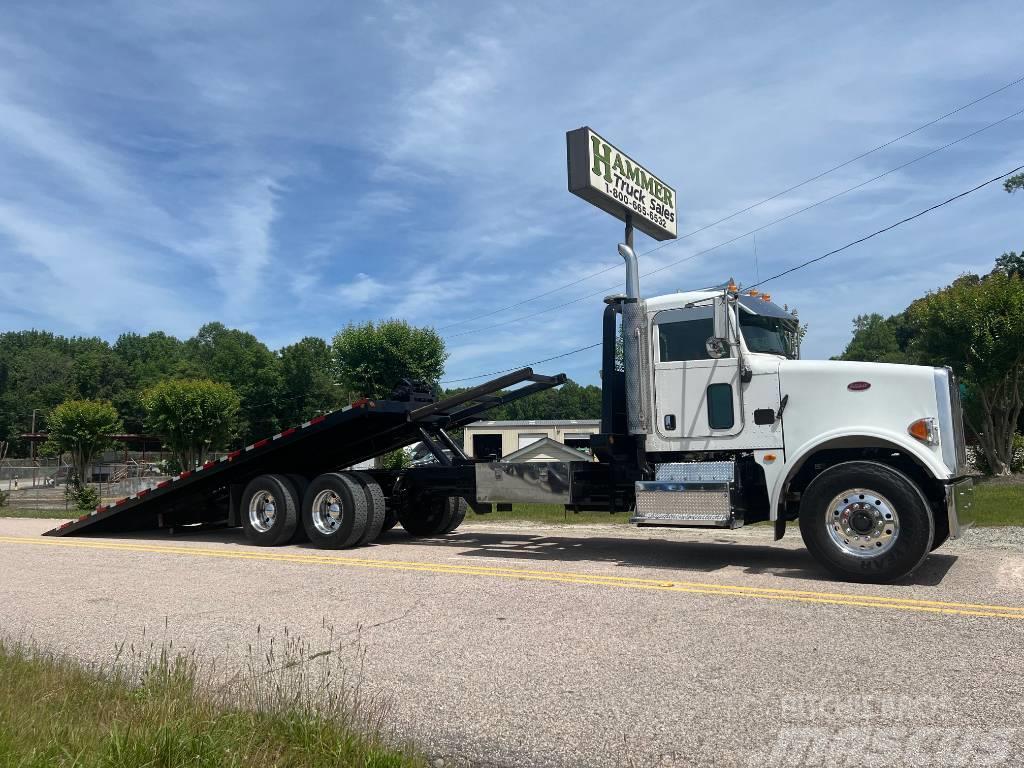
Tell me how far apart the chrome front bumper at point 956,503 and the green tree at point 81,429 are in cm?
5158

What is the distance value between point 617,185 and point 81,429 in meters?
48.2

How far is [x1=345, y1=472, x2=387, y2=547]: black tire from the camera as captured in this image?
10.8 metres

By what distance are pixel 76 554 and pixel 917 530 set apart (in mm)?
9816

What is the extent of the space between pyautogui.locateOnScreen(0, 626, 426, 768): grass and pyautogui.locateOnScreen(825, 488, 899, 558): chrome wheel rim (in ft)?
16.0

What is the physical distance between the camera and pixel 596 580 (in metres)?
7.75

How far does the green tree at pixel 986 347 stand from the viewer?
21.8m

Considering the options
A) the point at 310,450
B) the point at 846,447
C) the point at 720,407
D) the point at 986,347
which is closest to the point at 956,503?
the point at 846,447

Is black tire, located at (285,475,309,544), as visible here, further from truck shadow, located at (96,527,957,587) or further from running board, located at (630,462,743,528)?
running board, located at (630,462,743,528)

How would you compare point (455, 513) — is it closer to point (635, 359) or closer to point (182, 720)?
point (635, 359)

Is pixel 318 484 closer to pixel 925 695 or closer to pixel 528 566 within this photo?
pixel 528 566

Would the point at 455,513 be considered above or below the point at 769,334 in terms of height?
below

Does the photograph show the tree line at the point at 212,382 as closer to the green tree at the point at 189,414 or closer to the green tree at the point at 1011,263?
the green tree at the point at 189,414

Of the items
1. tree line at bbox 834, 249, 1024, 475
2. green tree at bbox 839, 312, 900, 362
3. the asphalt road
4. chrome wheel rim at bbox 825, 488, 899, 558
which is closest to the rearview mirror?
chrome wheel rim at bbox 825, 488, 899, 558

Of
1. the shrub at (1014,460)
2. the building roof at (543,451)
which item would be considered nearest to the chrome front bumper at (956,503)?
the building roof at (543,451)
